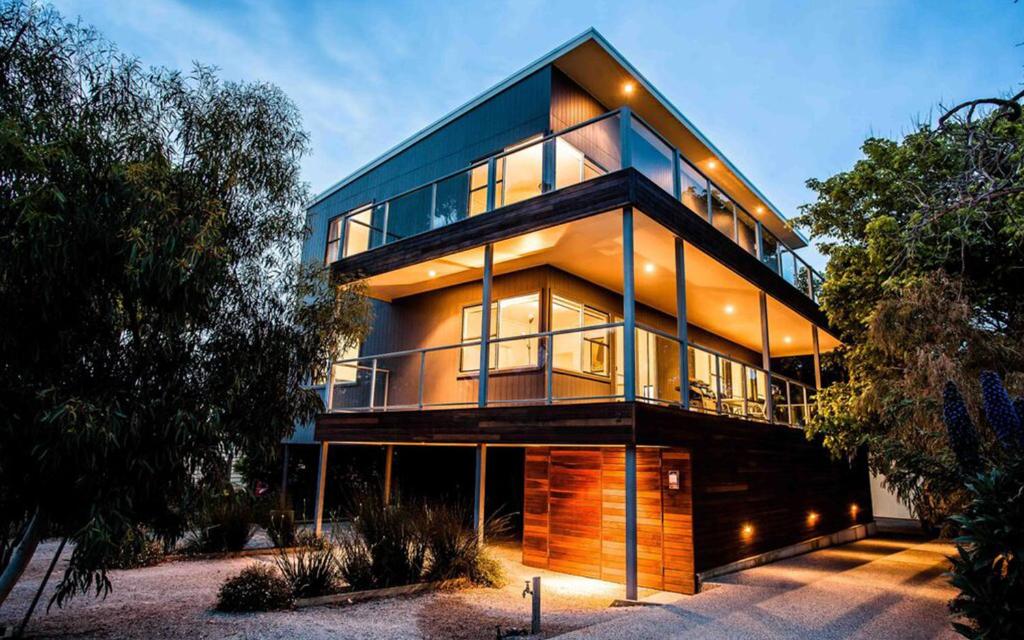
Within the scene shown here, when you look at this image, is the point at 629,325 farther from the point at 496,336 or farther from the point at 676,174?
the point at 496,336

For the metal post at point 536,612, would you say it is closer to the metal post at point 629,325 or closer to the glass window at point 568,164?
the metal post at point 629,325

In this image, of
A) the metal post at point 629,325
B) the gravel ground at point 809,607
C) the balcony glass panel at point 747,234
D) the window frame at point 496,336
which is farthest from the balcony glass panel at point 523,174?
the gravel ground at point 809,607

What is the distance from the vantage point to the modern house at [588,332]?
796 centimetres

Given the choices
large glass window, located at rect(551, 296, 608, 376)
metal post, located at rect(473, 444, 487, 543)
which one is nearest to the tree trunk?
metal post, located at rect(473, 444, 487, 543)

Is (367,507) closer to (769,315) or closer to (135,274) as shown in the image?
(135,274)

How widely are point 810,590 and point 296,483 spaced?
11684 mm

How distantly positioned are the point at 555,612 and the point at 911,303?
6.63 meters

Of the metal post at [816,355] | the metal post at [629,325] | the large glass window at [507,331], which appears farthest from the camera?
the metal post at [816,355]

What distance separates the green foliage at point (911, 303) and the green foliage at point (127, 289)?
6.13 metres

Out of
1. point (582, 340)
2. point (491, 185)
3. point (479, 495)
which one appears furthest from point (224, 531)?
Result: point (491, 185)

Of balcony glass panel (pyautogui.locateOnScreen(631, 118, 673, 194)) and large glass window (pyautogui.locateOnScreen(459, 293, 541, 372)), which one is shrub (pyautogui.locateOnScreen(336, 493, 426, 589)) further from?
balcony glass panel (pyautogui.locateOnScreen(631, 118, 673, 194))

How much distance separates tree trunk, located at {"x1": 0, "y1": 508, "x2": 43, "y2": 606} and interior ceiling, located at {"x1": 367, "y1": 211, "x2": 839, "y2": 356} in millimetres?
6316

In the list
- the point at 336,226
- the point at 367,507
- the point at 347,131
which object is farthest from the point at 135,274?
the point at 347,131

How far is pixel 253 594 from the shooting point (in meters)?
6.62
